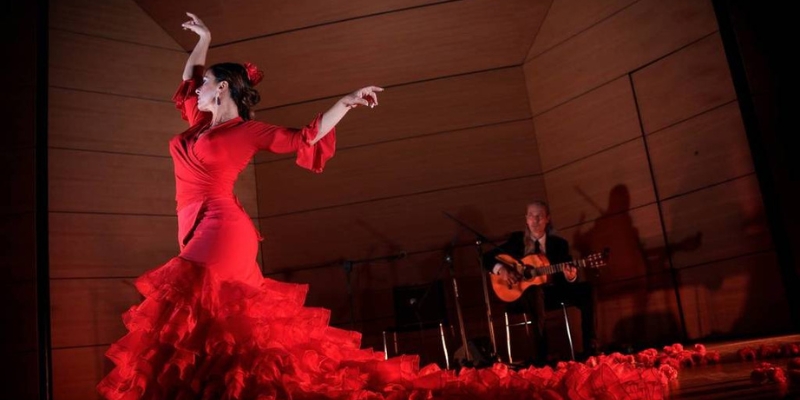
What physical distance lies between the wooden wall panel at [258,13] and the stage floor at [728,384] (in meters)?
3.61

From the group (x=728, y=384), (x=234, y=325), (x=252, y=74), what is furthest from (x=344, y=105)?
(x=728, y=384)

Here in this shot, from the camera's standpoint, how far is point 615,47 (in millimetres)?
5586

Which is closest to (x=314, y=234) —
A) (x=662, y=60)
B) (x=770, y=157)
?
(x=662, y=60)

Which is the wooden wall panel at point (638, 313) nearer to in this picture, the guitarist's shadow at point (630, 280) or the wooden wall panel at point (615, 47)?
the guitarist's shadow at point (630, 280)

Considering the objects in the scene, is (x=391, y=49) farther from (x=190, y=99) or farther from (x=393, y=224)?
(x=190, y=99)

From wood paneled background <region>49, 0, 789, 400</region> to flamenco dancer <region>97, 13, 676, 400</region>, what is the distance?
9.44 feet

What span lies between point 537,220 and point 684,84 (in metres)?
1.50

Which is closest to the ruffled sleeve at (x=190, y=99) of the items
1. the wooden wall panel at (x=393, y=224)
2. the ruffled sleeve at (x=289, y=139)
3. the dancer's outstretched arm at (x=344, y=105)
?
the ruffled sleeve at (x=289, y=139)

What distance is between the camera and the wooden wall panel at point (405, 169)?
6109 mm

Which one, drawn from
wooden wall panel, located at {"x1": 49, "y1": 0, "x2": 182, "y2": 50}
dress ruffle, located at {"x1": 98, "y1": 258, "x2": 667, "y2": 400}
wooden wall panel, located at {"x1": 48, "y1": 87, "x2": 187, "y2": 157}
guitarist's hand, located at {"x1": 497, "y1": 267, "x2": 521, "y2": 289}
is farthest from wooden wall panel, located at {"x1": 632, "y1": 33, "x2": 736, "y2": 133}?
wooden wall panel, located at {"x1": 49, "y1": 0, "x2": 182, "y2": 50}

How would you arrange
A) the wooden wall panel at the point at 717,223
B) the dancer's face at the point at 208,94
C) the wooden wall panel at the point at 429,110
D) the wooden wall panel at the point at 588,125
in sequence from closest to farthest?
the dancer's face at the point at 208,94 → the wooden wall panel at the point at 717,223 → the wooden wall panel at the point at 588,125 → the wooden wall panel at the point at 429,110

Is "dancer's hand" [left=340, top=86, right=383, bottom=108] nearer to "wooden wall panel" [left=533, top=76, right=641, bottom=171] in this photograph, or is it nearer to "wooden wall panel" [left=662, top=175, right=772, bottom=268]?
"wooden wall panel" [left=662, top=175, right=772, bottom=268]

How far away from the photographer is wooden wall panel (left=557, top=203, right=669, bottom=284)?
5281mm

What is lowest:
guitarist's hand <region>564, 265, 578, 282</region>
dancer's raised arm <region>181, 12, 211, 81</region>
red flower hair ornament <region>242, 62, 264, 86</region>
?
guitarist's hand <region>564, 265, 578, 282</region>
